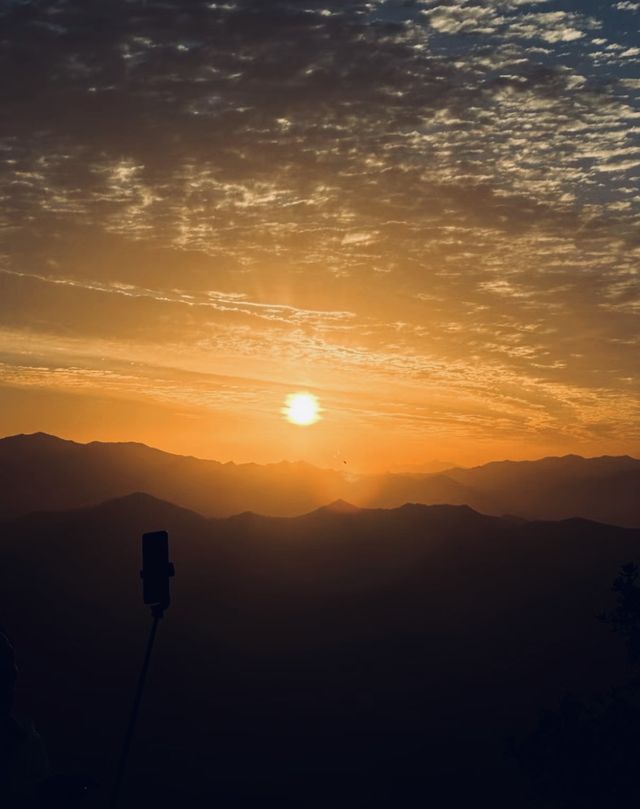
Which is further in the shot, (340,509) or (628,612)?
(340,509)

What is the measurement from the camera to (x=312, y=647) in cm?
6988

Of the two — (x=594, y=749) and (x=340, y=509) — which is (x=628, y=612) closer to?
(x=594, y=749)

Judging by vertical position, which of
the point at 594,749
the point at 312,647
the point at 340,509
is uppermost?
the point at 340,509

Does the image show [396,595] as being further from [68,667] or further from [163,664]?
[68,667]

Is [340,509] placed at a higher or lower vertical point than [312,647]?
higher

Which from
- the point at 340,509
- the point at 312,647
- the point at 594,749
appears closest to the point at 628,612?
the point at 594,749

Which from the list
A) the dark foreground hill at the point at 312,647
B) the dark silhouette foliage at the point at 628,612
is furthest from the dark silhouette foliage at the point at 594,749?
the dark foreground hill at the point at 312,647

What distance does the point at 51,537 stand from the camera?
320ft

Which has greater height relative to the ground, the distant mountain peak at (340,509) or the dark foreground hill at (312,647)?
the distant mountain peak at (340,509)

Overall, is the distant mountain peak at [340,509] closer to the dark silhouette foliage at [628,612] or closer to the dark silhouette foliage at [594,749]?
the dark silhouette foliage at [594,749]

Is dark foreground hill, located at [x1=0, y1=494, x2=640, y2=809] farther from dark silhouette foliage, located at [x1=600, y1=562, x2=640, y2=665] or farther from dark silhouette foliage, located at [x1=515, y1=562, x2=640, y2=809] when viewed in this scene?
dark silhouette foliage, located at [x1=600, y1=562, x2=640, y2=665]

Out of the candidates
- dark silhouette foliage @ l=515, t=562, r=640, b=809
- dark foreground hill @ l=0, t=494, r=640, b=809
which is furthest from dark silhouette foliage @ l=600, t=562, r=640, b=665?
dark foreground hill @ l=0, t=494, r=640, b=809

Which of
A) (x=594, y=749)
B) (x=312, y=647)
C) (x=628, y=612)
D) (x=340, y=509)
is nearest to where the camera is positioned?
(x=594, y=749)

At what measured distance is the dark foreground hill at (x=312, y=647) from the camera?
153 feet
